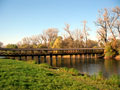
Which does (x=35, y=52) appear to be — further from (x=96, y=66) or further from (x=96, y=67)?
(x=96, y=67)

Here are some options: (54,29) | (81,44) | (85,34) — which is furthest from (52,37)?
(85,34)

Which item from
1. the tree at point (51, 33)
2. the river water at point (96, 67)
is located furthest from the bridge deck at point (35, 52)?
the tree at point (51, 33)

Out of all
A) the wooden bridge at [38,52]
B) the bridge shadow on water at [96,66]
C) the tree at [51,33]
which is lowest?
the bridge shadow on water at [96,66]

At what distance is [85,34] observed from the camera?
4759cm

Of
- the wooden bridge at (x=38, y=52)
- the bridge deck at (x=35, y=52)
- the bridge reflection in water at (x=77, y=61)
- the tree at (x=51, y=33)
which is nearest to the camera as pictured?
the bridge reflection in water at (x=77, y=61)

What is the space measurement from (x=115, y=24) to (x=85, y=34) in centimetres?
1188

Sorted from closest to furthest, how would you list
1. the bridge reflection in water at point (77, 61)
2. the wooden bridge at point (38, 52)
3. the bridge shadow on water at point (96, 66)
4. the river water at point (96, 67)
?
1. the river water at point (96, 67)
2. the bridge shadow on water at point (96, 66)
3. the bridge reflection in water at point (77, 61)
4. the wooden bridge at point (38, 52)

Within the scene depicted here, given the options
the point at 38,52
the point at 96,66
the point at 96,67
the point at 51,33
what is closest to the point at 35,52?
the point at 38,52

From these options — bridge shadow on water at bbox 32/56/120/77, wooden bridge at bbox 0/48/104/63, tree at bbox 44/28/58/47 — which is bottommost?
bridge shadow on water at bbox 32/56/120/77

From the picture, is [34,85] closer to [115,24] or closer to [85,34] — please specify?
[115,24]

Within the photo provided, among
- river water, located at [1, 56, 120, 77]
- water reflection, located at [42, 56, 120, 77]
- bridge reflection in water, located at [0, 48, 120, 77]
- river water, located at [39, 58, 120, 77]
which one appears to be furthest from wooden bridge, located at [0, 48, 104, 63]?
river water, located at [39, 58, 120, 77]

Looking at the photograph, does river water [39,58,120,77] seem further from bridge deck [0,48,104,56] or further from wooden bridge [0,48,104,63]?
bridge deck [0,48,104,56]

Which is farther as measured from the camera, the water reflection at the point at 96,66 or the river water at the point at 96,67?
the water reflection at the point at 96,66

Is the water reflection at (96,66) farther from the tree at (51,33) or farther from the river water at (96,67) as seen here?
the tree at (51,33)
